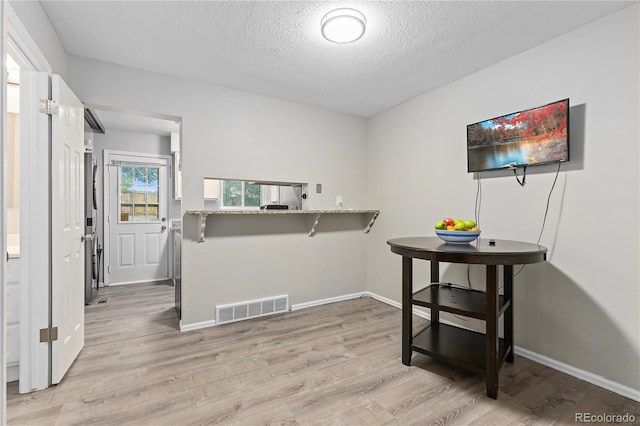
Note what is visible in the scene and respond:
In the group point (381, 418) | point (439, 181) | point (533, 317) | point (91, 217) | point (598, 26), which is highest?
point (598, 26)

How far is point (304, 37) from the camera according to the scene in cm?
223

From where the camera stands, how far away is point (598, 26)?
2.03m

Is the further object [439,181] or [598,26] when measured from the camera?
[439,181]

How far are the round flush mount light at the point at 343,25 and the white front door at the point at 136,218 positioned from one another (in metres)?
4.00

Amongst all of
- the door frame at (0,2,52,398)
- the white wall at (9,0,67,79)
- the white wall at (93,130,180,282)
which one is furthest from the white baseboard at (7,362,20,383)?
the white wall at (93,130,180,282)

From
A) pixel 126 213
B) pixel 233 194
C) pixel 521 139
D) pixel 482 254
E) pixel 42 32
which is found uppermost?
pixel 42 32

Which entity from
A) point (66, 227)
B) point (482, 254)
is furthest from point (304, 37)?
point (66, 227)

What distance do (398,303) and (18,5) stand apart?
386 centimetres

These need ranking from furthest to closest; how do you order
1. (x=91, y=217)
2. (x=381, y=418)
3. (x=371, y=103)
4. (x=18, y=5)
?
(x=91, y=217) → (x=371, y=103) → (x=381, y=418) → (x=18, y=5)

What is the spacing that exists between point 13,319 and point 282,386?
1829mm

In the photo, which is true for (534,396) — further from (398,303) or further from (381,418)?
(398,303)

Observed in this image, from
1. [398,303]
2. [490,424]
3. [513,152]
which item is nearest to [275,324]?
[398,303]

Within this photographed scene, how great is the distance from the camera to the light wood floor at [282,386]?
1715 mm

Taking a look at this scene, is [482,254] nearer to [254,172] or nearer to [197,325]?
[254,172]
